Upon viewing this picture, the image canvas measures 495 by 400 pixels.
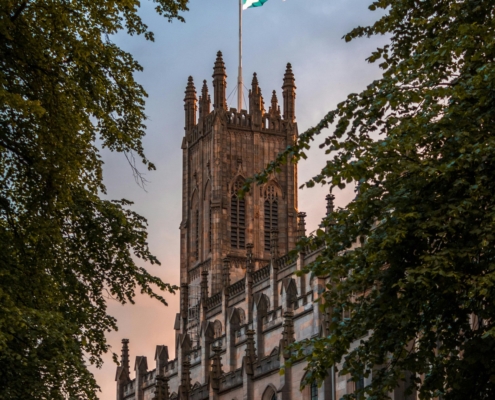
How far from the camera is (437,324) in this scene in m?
20.4

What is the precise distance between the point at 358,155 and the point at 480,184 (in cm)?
243

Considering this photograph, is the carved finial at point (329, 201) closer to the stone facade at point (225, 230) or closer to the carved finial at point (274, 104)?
the stone facade at point (225, 230)

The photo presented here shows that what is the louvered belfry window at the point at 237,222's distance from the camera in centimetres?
8375

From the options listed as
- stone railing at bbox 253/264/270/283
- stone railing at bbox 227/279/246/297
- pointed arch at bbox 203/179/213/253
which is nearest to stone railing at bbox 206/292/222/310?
stone railing at bbox 227/279/246/297

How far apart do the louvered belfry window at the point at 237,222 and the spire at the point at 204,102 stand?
23.6ft

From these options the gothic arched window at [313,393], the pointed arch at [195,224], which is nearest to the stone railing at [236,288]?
the pointed arch at [195,224]

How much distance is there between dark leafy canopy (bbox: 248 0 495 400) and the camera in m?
19.2

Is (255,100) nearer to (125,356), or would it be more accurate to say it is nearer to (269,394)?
(125,356)

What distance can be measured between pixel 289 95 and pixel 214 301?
63.6 ft

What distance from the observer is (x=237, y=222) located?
84.4 m

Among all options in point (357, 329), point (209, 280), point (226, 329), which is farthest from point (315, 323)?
point (357, 329)

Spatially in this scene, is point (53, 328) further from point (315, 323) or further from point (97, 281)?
point (315, 323)

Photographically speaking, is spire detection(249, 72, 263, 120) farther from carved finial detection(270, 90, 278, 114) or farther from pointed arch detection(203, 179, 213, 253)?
pointed arch detection(203, 179, 213, 253)

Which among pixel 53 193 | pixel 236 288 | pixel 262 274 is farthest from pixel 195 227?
pixel 53 193
